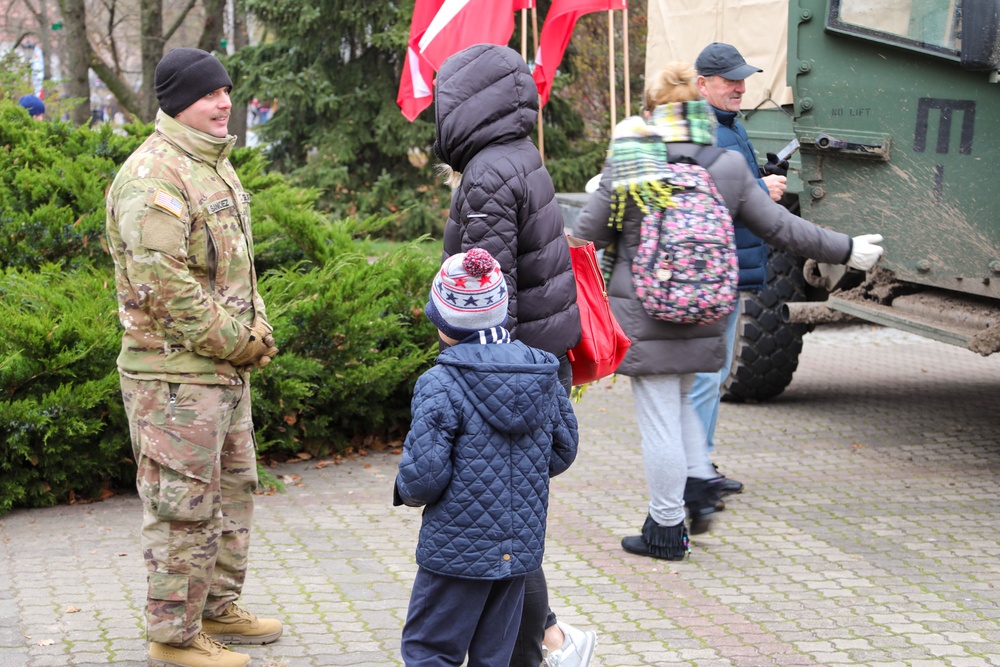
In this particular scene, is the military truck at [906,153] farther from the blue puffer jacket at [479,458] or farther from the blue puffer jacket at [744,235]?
the blue puffer jacket at [479,458]

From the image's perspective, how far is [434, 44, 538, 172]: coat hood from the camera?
382cm

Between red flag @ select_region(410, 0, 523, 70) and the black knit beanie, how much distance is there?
4189 mm

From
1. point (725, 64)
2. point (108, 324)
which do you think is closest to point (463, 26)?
point (725, 64)

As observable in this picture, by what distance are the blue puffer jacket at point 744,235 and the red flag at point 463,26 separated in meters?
2.64

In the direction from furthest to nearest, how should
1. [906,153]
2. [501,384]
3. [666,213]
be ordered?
[906,153] < [666,213] < [501,384]

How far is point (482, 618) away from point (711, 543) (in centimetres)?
214

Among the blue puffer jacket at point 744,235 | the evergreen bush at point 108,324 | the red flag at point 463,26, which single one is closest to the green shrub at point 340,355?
the evergreen bush at point 108,324

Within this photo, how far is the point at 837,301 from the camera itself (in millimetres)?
6707

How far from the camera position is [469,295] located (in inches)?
123

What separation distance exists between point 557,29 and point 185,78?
17.2ft

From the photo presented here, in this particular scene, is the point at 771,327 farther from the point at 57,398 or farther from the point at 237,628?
the point at 237,628

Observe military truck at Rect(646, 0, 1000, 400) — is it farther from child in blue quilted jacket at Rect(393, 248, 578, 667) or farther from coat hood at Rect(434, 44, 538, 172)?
child in blue quilted jacket at Rect(393, 248, 578, 667)

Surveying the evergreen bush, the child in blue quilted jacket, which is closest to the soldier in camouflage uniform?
the child in blue quilted jacket

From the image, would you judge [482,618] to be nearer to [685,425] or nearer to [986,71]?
[685,425]
